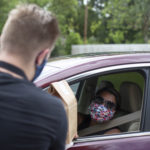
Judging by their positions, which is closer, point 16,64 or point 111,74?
point 16,64

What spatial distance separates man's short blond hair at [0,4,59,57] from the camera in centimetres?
101

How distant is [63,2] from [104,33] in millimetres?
20742

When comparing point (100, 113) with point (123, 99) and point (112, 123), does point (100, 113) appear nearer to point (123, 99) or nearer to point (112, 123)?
point (112, 123)

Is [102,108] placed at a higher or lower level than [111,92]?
lower

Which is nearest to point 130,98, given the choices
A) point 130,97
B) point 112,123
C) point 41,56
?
point 130,97

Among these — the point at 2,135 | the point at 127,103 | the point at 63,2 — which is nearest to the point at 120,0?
the point at 63,2

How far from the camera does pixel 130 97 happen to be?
2.63 metres

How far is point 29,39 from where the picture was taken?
1.02 metres

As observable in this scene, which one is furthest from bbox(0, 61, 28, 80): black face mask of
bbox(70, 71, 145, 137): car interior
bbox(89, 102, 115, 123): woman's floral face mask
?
bbox(89, 102, 115, 123): woman's floral face mask

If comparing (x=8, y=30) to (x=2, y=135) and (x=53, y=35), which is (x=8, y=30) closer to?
(x=53, y=35)

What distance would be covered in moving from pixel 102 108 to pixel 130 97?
410 millimetres

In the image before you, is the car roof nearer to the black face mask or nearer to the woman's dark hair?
the woman's dark hair

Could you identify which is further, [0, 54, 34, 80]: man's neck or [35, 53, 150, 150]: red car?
[35, 53, 150, 150]: red car

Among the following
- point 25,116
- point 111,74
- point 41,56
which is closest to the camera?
point 25,116
